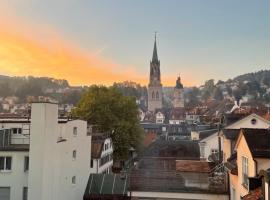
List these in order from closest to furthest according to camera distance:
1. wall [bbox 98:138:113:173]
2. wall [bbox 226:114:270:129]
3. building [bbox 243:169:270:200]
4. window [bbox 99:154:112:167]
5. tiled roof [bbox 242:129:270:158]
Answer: building [bbox 243:169:270:200], tiled roof [bbox 242:129:270:158], wall [bbox 226:114:270:129], window [bbox 99:154:112:167], wall [bbox 98:138:113:173]

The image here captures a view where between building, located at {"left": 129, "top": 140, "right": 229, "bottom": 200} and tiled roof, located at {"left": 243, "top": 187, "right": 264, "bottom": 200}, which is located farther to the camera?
building, located at {"left": 129, "top": 140, "right": 229, "bottom": 200}

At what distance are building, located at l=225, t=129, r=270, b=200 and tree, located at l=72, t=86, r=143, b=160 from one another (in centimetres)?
2988

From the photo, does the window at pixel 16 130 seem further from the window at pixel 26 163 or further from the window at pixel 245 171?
the window at pixel 245 171

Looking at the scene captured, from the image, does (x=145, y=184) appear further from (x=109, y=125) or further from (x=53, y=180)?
(x=109, y=125)

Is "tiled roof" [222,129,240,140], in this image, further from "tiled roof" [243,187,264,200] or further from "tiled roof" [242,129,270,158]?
"tiled roof" [243,187,264,200]

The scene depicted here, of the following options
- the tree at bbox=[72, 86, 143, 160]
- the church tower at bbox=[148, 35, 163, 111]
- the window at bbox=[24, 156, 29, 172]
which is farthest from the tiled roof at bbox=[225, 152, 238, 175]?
→ the church tower at bbox=[148, 35, 163, 111]

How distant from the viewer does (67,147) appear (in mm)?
24125

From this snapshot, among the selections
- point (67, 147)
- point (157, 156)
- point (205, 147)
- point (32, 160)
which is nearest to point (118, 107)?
point (157, 156)

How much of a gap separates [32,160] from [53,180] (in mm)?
1760

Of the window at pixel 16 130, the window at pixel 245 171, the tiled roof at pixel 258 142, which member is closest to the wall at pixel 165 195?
the window at pixel 245 171

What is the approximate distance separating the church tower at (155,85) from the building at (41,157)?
13309 centimetres

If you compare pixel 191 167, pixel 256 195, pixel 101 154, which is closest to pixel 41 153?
pixel 191 167

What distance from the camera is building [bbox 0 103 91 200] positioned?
20.9 m

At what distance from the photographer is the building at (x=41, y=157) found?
20891mm
